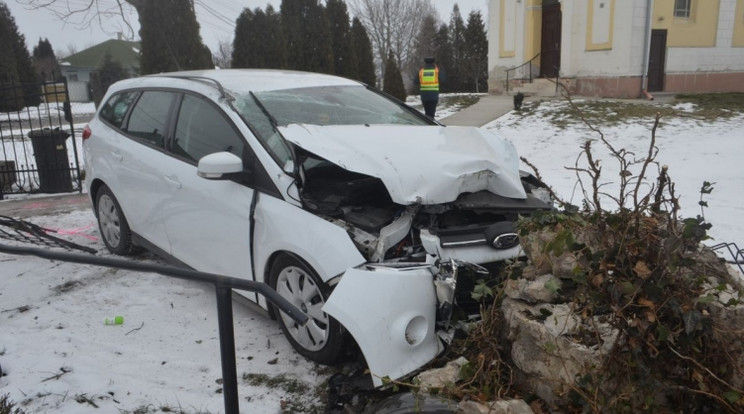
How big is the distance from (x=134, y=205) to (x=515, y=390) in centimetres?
346

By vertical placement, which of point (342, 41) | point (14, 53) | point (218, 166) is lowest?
point (218, 166)

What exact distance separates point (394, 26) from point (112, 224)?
3883 centimetres

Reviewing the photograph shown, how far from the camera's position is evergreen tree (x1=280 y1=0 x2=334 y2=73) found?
17.7m

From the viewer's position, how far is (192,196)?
3.86 m

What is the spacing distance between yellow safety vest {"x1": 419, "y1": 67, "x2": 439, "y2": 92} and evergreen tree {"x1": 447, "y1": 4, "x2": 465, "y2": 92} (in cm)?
2367

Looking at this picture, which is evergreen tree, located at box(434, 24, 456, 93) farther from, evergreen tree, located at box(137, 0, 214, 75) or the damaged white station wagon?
the damaged white station wagon

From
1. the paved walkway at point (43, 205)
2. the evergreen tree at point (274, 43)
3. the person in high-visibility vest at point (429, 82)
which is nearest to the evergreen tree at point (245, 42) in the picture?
the evergreen tree at point (274, 43)

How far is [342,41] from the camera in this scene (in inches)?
Answer: 760

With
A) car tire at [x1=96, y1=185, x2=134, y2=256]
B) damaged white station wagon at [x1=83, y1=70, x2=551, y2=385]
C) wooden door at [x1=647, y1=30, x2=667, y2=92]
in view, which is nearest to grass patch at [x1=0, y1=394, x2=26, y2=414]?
damaged white station wagon at [x1=83, y1=70, x2=551, y2=385]

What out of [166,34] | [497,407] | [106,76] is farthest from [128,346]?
[106,76]

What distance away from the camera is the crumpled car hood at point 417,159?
3.06m

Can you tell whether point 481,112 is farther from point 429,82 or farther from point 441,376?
point 441,376

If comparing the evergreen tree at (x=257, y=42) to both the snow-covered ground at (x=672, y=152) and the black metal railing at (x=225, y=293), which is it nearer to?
the snow-covered ground at (x=672, y=152)

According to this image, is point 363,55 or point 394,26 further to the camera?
point 394,26
